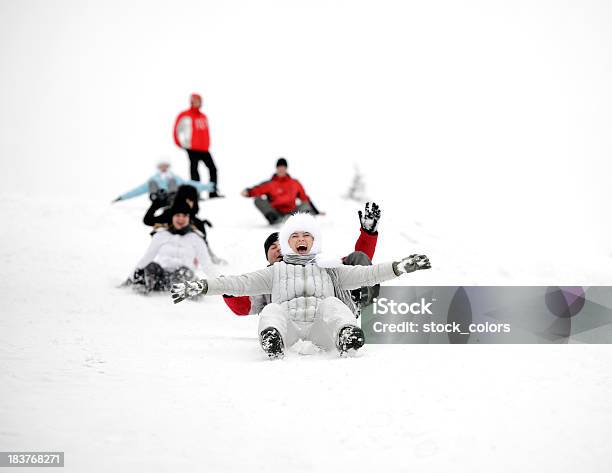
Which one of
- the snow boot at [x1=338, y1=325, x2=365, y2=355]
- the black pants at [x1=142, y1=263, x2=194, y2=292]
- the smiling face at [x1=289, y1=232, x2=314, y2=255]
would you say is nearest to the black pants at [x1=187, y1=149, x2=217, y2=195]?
the black pants at [x1=142, y1=263, x2=194, y2=292]

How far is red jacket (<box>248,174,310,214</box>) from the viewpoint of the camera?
33.2 ft

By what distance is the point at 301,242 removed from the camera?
15.0ft

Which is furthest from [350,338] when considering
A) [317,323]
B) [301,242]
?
[301,242]

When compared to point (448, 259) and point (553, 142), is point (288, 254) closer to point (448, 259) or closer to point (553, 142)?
point (448, 259)

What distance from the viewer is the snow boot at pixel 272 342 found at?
3846mm

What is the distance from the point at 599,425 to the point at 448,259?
6410 millimetres

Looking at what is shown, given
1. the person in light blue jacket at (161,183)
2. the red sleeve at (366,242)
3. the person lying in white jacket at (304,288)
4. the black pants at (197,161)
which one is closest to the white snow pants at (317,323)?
the person lying in white jacket at (304,288)

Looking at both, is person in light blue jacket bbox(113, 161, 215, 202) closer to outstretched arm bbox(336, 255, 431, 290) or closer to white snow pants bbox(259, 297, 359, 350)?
outstretched arm bbox(336, 255, 431, 290)

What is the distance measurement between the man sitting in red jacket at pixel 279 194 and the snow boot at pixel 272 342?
6259mm

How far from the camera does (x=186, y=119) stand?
11.8 metres

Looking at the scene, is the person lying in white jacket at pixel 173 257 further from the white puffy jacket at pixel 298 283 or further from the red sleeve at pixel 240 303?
the white puffy jacket at pixel 298 283

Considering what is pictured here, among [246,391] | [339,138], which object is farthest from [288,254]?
[339,138]

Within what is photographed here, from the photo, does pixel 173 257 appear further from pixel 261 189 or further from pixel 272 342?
pixel 272 342

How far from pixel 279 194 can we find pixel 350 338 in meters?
6.49
